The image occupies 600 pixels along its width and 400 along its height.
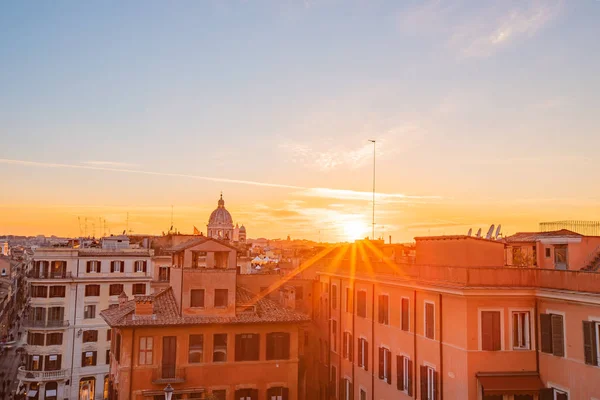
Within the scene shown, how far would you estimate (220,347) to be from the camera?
109 feet

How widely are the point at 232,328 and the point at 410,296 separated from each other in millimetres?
12149

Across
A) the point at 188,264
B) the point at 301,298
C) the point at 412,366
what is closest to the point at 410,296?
the point at 412,366

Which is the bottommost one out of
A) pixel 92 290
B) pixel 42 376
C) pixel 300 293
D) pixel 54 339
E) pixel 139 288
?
pixel 42 376

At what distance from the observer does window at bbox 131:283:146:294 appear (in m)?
54.9

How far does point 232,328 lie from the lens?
33469mm

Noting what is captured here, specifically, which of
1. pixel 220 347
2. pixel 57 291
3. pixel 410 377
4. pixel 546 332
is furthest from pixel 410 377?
pixel 57 291

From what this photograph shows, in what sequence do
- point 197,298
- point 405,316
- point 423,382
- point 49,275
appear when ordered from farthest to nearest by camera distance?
point 49,275
point 197,298
point 405,316
point 423,382

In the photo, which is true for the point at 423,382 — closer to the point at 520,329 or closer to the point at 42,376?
the point at 520,329

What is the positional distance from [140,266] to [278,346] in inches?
1019

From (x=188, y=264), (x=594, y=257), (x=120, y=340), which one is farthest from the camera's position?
(x=188, y=264)

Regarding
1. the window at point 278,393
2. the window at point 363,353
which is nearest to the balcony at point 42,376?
the window at point 278,393

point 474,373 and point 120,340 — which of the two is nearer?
point 474,373

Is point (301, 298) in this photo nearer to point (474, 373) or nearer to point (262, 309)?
point (262, 309)

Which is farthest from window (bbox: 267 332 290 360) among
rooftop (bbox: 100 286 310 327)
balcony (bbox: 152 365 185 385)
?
balcony (bbox: 152 365 185 385)
